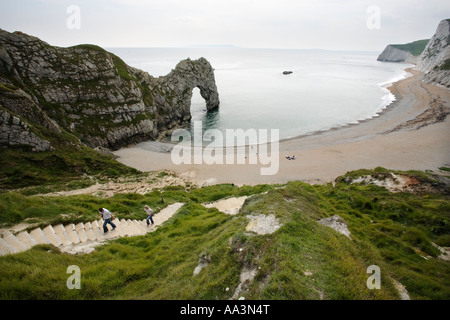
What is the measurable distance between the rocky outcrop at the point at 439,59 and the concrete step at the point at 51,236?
135m

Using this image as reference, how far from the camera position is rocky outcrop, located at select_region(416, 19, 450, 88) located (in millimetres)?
99488

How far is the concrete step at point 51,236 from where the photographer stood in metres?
11.3

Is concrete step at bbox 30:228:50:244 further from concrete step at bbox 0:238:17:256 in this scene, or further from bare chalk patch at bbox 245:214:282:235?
bare chalk patch at bbox 245:214:282:235

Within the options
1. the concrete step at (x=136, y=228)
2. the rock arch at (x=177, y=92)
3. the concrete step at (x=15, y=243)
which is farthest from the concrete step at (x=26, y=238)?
the rock arch at (x=177, y=92)

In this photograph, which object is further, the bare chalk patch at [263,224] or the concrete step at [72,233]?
A: the concrete step at [72,233]

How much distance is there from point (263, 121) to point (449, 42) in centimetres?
13838

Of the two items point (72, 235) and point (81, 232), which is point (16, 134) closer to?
point (81, 232)

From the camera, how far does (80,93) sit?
45.3 meters

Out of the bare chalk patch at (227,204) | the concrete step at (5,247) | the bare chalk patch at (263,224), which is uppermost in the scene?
the bare chalk patch at (263,224)

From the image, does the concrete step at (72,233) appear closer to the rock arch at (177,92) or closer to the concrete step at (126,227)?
the concrete step at (126,227)

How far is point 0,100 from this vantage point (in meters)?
27.8

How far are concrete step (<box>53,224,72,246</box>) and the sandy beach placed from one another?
821 inches
